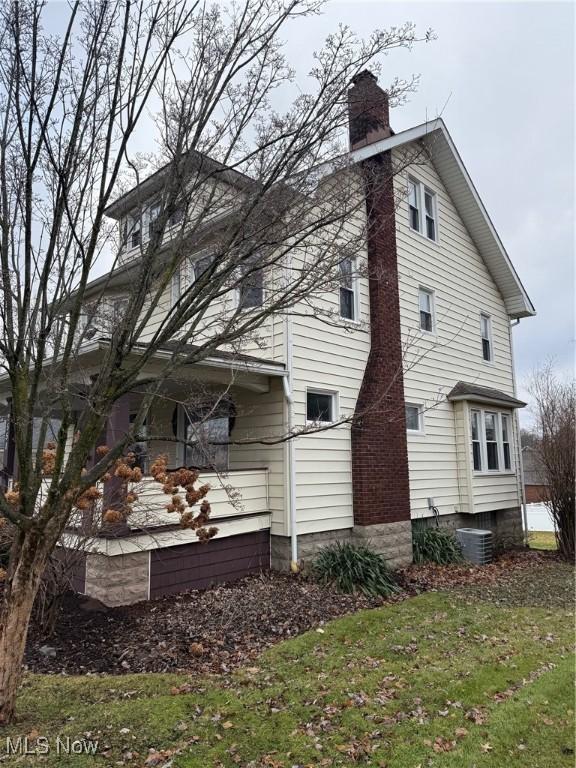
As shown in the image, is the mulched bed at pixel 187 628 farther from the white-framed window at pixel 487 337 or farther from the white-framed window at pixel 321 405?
the white-framed window at pixel 487 337

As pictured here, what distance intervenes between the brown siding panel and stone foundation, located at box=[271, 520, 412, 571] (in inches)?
10.9

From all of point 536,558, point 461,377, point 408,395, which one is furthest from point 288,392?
point 536,558

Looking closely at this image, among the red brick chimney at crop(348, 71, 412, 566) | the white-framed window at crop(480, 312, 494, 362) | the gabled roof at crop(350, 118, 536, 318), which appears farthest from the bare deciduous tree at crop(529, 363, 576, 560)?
the red brick chimney at crop(348, 71, 412, 566)

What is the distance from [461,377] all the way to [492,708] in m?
10.4

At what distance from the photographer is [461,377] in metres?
14.1

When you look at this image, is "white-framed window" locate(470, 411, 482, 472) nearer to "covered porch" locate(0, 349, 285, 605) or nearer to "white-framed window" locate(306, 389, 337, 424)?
"white-framed window" locate(306, 389, 337, 424)

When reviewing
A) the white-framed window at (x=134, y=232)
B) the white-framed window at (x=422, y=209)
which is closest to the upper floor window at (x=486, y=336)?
the white-framed window at (x=422, y=209)

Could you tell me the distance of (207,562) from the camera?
326 inches

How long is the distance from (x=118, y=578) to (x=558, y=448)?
1073cm

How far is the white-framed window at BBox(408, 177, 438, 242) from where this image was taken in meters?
13.0

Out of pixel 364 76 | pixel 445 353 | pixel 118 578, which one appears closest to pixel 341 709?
pixel 118 578

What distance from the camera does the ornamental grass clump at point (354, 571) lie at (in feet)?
27.6

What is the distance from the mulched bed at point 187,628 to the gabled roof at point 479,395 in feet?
20.6

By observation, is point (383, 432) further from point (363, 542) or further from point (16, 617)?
point (16, 617)
